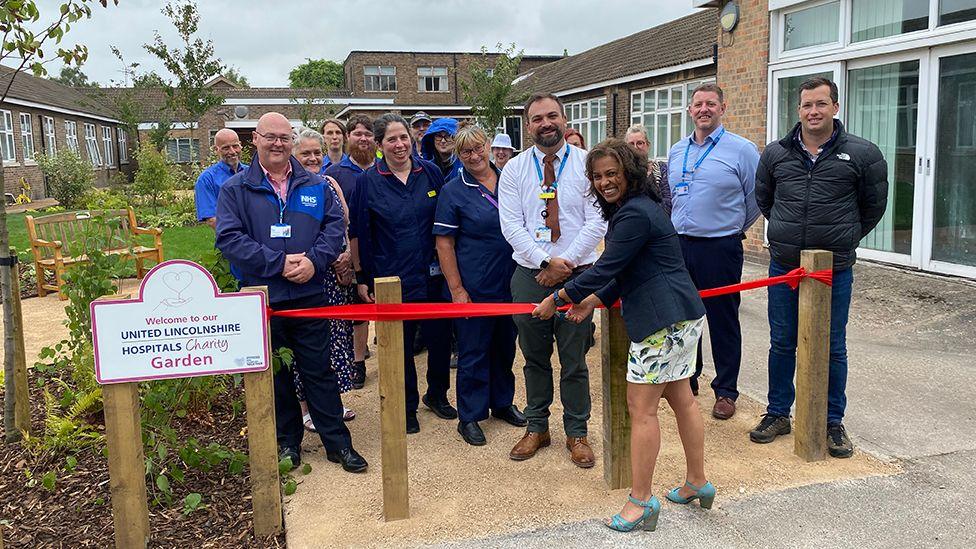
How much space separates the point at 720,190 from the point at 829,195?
807 mm

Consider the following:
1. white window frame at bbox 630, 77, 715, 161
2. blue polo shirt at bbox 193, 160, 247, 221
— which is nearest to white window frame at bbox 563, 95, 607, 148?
white window frame at bbox 630, 77, 715, 161

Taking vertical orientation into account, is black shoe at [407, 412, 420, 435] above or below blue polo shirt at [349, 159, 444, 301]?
below

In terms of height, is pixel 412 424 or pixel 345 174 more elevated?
pixel 345 174

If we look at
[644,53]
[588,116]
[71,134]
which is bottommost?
[588,116]

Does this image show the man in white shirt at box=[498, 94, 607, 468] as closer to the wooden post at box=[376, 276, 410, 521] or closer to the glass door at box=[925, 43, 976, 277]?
the wooden post at box=[376, 276, 410, 521]

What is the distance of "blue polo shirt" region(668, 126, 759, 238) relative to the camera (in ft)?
15.7

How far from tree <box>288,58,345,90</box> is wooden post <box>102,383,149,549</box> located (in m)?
79.4

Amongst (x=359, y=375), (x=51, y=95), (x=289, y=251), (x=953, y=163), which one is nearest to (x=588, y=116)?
(x=953, y=163)

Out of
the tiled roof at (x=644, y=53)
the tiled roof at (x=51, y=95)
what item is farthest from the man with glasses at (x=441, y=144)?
the tiled roof at (x=51, y=95)

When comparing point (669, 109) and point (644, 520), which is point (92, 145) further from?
point (644, 520)

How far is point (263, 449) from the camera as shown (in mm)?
3414

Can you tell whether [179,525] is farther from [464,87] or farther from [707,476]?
[464,87]

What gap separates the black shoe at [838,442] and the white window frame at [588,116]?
17340mm

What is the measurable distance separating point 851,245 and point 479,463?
8.01 feet
